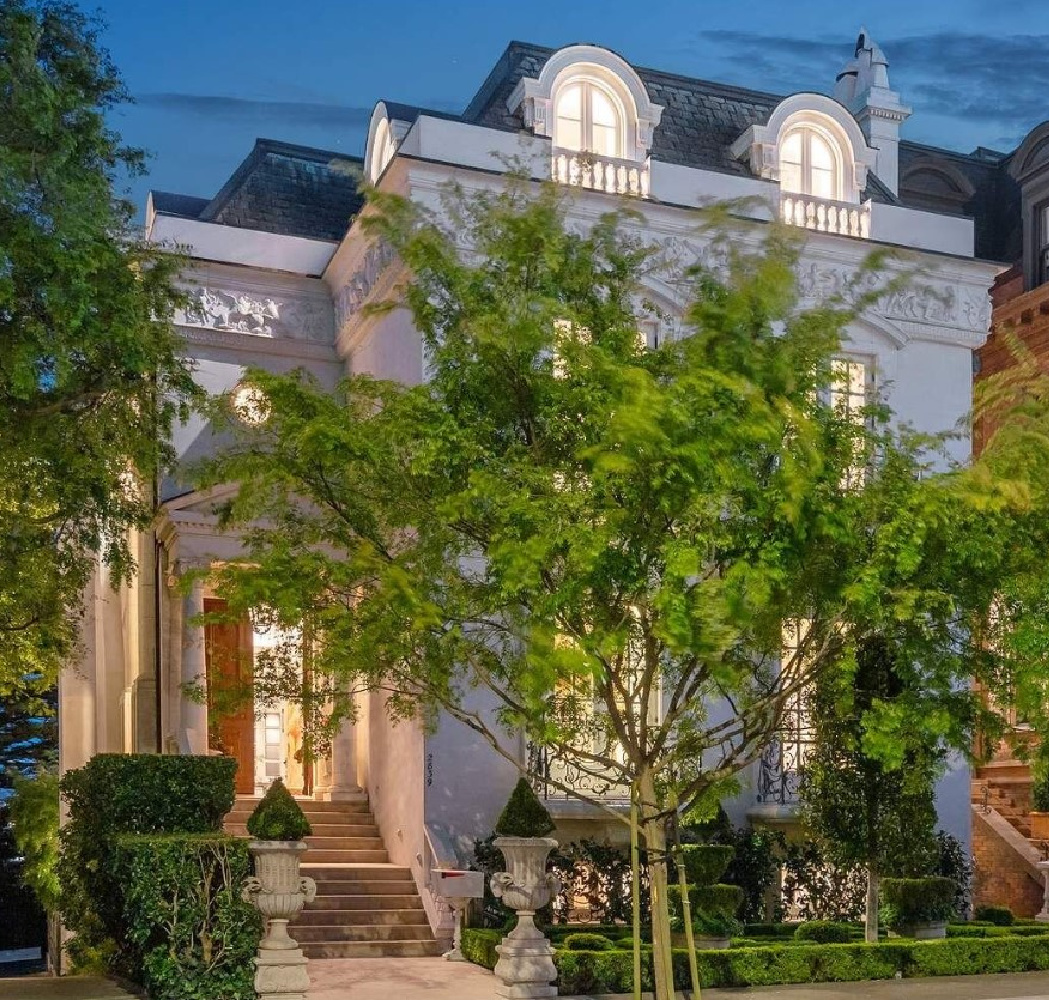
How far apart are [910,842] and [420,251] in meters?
9.37

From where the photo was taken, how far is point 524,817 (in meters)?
18.2

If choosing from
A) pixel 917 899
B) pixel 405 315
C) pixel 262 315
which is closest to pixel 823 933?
pixel 917 899

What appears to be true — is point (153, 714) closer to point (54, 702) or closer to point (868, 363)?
point (868, 363)

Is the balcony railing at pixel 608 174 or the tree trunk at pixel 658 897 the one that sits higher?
the balcony railing at pixel 608 174

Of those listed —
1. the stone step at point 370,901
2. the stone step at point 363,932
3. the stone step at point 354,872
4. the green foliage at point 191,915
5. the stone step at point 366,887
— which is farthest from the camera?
the stone step at point 354,872

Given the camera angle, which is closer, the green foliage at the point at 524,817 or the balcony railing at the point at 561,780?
the green foliage at the point at 524,817

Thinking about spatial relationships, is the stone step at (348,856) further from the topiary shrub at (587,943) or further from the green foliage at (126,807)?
the topiary shrub at (587,943)

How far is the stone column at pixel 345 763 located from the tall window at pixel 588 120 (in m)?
8.58

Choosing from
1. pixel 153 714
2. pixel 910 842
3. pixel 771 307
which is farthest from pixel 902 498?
pixel 153 714

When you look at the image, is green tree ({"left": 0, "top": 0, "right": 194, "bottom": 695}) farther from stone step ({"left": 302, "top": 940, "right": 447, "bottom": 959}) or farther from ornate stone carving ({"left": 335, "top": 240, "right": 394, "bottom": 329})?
stone step ({"left": 302, "top": 940, "right": 447, "bottom": 959})

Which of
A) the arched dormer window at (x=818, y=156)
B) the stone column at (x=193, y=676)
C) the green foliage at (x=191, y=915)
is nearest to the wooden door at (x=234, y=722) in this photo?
the stone column at (x=193, y=676)

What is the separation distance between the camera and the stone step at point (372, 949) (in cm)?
1866

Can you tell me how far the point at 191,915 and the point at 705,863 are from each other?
6289mm

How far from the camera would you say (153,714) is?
79.3 ft
